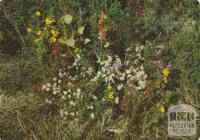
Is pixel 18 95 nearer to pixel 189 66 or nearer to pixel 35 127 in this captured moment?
pixel 35 127

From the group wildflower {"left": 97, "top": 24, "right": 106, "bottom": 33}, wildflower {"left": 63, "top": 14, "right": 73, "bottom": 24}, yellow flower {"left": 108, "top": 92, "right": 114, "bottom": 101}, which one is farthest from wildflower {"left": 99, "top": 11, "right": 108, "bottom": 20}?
yellow flower {"left": 108, "top": 92, "right": 114, "bottom": 101}

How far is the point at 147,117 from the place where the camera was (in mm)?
4641

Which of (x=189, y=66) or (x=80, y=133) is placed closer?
(x=80, y=133)

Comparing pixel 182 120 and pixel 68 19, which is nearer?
pixel 182 120

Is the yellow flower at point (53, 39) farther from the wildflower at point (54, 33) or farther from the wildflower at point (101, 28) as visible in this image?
the wildflower at point (101, 28)

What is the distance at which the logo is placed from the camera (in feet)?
15.3

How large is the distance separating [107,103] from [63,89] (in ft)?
1.47

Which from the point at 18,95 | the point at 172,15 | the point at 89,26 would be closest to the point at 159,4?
the point at 172,15

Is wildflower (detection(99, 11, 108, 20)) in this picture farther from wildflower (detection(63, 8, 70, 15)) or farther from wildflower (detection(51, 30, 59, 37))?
wildflower (detection(51, 30, 59, 37))

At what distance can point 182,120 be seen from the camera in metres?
4.76

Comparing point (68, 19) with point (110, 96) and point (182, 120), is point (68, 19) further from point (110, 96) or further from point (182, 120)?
point (182, 120)

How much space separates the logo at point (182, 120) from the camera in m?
4.66

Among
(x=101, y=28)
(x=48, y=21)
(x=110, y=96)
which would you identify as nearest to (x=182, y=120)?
(x=110, y=96)

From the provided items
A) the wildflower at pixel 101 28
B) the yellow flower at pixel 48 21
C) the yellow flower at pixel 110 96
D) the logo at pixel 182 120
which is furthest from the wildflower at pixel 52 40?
the logo at pixel 182 120
